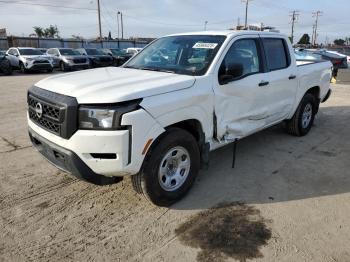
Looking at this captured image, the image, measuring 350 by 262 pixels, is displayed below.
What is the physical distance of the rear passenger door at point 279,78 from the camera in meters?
5.21

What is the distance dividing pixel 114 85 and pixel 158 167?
0.95 metres

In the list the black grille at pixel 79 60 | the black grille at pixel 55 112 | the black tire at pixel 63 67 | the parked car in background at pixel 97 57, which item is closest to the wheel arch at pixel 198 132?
the black grille at pixel 55 112

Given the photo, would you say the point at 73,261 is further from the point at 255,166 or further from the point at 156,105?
the point at 255,166

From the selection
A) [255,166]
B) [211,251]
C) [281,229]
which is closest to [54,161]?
[211,251]

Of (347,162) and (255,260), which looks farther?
(347,162)

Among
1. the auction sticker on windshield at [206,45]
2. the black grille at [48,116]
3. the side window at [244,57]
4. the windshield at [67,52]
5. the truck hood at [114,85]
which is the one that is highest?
the auction sticker on windshield at [206,45]

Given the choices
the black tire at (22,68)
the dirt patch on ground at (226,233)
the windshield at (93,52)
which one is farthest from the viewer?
the windshield at (93,52)

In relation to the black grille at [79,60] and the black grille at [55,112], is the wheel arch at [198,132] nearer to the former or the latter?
the black grille at [55,112]

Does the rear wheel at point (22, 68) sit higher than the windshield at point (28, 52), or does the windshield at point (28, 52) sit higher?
the windshield at point (28, 52)

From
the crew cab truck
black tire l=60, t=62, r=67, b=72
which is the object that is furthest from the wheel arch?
black tire l=60, t=62, r=67, b=72

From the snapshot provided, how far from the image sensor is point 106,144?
3.19 m

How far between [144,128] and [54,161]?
1066 mm

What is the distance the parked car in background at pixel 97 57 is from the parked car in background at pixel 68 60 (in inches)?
37.2

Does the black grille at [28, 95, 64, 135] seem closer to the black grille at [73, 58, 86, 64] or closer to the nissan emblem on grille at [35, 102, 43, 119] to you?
the nissan emblem on grille at [35, 102, 43, 119]
